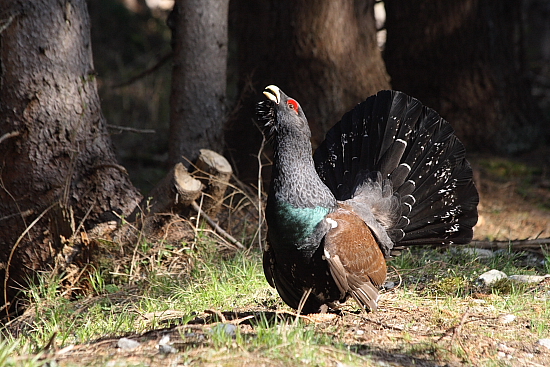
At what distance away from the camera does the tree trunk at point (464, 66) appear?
7.93 m

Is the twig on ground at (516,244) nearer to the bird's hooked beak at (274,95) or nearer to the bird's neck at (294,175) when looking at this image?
the bird's neck at (294,175)

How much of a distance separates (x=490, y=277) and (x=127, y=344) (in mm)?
2938

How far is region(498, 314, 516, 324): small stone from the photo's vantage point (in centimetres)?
390

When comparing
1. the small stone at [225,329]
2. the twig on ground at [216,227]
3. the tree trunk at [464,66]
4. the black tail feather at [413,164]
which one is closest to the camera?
the small stone at [225,329]

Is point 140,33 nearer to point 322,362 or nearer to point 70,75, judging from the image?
point 70,75

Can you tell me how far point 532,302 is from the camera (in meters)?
4.21

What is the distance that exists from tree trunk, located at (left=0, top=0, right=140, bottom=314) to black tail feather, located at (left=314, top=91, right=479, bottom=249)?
2101 mm

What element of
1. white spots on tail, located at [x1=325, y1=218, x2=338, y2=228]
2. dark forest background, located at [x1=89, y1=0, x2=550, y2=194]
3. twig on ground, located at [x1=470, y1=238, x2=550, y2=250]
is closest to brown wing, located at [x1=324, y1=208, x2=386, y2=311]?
white spots on tail, located at [x1=325, y1=218, x2=338, y2=228]

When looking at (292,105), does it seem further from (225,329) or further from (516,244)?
(516,244)

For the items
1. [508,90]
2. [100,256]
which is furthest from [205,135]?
[508,90]

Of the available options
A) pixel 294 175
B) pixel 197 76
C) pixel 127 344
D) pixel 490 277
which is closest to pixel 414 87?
pixel 197 76

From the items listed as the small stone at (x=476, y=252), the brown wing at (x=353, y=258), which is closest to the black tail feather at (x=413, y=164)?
the brown wing at (x=353, y=258)

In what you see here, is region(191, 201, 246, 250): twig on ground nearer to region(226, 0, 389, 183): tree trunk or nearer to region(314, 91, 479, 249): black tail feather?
region(314, 91, 479, 249): black tail feather

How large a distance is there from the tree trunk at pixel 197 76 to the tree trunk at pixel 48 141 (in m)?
0.83
